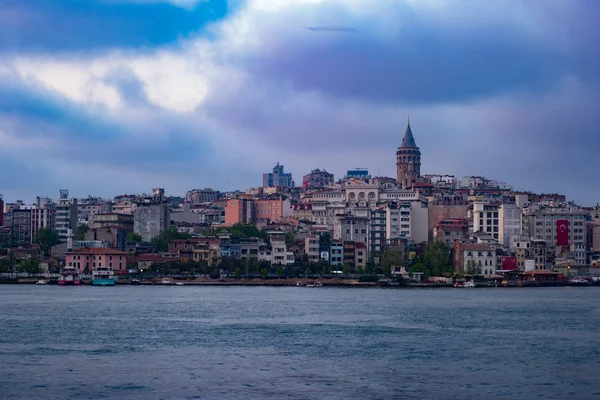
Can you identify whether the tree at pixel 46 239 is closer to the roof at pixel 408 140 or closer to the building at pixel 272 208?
the building at pixel 272 208

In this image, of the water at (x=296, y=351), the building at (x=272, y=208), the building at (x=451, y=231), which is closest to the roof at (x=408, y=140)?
the building at (x=272, y=208)

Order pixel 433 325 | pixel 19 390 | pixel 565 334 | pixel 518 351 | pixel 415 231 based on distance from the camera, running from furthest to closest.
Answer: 1. pixel 415 231
2. pixel 433 325
3. pixel 565 334
4. pixel 518 351
5. pixel 19 390

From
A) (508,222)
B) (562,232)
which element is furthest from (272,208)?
(562,232)

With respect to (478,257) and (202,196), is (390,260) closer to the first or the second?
(478,257)

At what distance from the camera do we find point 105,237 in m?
85.0

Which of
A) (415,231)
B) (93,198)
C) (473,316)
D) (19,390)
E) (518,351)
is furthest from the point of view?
(93,198)

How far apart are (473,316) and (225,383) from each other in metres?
19.8

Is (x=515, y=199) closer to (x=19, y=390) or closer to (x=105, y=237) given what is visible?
(x=105, y=237)

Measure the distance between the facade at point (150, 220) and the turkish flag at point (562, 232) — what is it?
3235cm

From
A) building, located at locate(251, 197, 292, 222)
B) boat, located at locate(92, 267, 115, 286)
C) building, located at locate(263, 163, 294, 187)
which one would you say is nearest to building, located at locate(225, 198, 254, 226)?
building, located at locate(251, 197, 292, 222)

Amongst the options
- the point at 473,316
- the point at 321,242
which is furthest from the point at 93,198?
the point at 473,316

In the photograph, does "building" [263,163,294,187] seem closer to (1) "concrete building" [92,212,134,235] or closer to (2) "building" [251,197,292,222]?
(2) "building" [251,197,292,222]

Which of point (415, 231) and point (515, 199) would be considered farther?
point (515, 199)

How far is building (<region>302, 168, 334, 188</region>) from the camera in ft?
492
